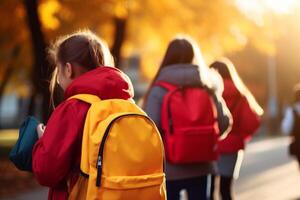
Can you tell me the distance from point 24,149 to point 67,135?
1.16 ft

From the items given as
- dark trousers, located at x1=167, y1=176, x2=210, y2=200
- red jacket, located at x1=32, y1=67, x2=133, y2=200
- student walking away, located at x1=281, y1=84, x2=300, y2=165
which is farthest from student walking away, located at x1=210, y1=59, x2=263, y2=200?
red jacket, located at x1=32, y1=67, x2=133, y2=200

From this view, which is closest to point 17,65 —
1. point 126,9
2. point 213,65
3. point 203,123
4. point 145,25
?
point 145,25

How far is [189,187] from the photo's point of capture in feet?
17.3

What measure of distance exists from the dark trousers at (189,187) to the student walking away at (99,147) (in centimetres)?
183

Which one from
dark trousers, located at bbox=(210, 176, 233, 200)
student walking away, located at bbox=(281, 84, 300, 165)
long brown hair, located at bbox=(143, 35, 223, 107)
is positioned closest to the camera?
long brown hair, located at bbox=(143, 35, 223, 107)

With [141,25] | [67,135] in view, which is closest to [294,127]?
[67,135]

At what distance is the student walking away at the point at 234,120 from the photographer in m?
6.78

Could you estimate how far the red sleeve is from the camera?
126 inches

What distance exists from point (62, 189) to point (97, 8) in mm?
12380

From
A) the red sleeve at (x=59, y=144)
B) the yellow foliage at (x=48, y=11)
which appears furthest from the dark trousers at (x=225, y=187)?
the yellow foliage at (x=48, y=11)

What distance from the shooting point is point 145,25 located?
17.3 metres

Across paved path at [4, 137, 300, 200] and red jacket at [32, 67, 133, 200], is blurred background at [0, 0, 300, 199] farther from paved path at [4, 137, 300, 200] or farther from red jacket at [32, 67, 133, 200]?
red jacket at [32, 67, 133, 200]

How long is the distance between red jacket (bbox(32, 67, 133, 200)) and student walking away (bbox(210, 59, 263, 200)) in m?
3.51

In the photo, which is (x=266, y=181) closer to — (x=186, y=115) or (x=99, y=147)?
(x=186, y=115)
